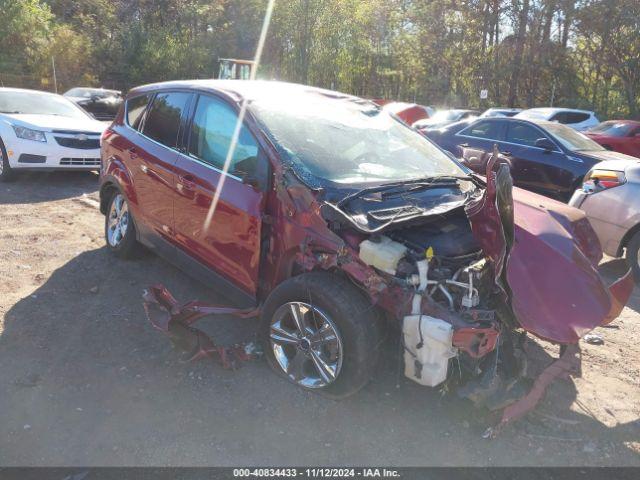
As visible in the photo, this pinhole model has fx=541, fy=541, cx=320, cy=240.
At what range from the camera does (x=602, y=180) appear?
5629mm

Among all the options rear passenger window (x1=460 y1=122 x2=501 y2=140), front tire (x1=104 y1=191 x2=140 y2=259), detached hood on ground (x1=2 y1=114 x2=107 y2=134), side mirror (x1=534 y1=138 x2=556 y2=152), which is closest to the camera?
front tire (x1=104 y1=191 x2=140 y2=259)

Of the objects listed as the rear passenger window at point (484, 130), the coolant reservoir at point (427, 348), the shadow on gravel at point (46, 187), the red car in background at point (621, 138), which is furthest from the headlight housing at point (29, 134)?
the red car in background at point (621, 138)

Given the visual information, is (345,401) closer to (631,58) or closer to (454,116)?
(454,116)

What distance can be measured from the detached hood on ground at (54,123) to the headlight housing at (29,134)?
0.06 metres

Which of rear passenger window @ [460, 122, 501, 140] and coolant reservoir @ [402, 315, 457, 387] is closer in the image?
coolant reservoir @ [402, 315, 457, 387]

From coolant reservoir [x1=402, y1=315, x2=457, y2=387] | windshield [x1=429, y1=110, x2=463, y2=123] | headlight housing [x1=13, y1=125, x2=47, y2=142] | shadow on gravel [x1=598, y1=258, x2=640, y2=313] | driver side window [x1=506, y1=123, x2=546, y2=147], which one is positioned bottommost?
shadow on gravel [x1=598, y1=258, x2=640, y2=313]

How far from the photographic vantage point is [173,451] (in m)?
2.78

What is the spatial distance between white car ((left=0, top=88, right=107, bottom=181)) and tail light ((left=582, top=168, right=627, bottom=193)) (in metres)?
7.35

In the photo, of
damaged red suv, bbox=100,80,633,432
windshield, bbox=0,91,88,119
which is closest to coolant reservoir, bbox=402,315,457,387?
damaged red suv, bbox=100,80,633,432

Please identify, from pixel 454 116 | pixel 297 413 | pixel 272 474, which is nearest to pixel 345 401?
pixel 297 413

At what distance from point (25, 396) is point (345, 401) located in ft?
6.21

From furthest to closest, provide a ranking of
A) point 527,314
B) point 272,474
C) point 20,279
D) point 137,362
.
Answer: point 20,279 → point 137,362 → point 527,314 → point 272,474

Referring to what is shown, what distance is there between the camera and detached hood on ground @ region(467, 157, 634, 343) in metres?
2.87

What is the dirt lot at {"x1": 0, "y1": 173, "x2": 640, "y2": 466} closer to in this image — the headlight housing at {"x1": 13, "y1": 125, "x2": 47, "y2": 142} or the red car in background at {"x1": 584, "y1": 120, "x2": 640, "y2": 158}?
the headlight housing at {"x1": 13, "y1": 125, "x2": 47, "y2": 142}
